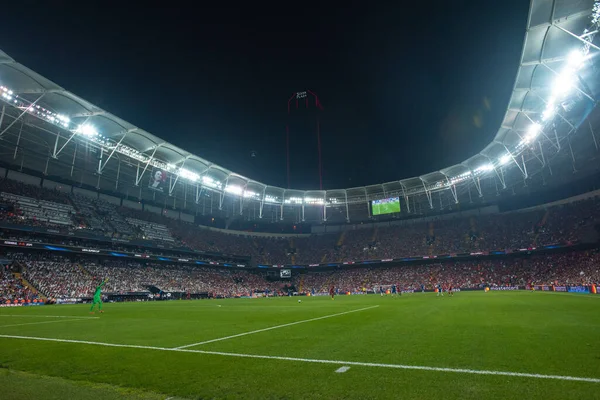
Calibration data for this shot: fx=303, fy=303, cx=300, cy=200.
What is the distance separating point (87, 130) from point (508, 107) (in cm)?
4782

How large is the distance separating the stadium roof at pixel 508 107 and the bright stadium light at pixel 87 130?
96mm

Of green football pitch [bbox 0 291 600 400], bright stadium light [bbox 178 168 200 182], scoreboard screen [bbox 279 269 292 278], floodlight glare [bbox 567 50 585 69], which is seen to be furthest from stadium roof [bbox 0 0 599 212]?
green football pitch [bbox 0 291 600 400]

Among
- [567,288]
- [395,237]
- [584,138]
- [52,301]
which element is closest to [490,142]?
[584,138]

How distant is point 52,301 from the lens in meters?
30.3

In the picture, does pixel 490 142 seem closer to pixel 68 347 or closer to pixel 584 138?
pixel 584 138

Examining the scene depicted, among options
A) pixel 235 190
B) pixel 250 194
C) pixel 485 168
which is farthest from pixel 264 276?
pixel 485 168

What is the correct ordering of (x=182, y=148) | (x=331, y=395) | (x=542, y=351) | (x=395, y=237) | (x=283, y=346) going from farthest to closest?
A: 1. (x=395, y=237)
2. (x=182, y=148)
3. (x=283, y=346)
4. (x=542, y=351)
5. (x=331, y=395)

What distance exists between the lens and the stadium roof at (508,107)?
21469 millimetres

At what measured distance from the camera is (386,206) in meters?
60.7

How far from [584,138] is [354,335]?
41.7m

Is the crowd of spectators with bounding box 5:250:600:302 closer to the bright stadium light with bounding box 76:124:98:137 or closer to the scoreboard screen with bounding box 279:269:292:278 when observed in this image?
the scoreboard screen with bounding box 279:269:292:278

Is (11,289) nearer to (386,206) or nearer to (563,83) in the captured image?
(563,83)

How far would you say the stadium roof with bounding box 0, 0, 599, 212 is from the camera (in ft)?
70.4

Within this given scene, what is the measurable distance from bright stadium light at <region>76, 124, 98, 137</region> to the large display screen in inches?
1907
